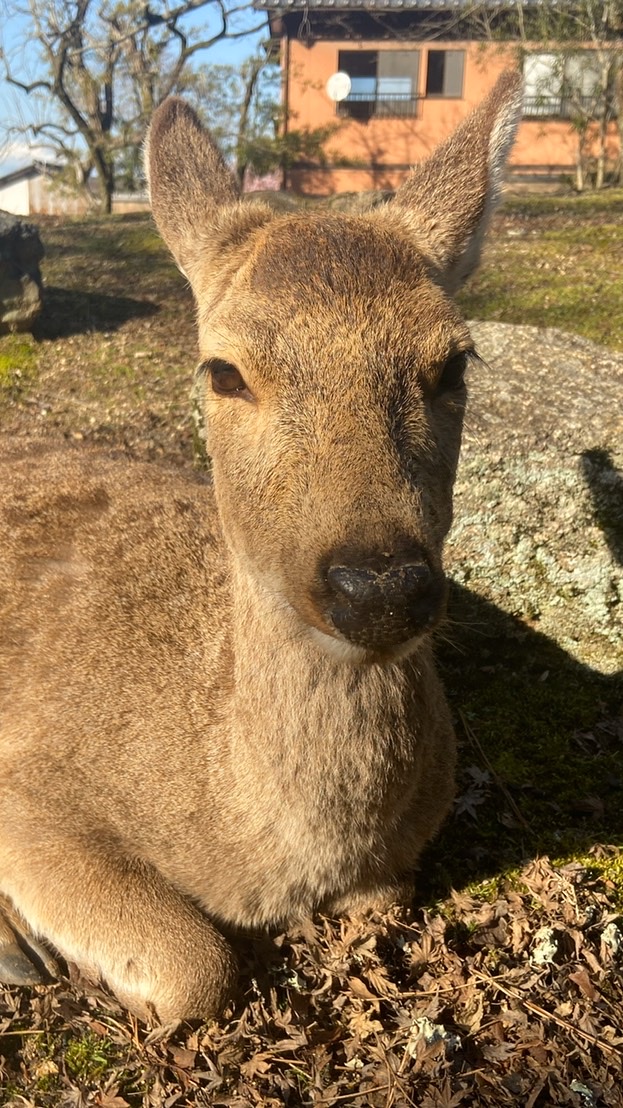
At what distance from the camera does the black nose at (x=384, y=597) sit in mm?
2217

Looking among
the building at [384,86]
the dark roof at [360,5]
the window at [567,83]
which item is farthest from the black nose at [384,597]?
the dark roof at [360,5]

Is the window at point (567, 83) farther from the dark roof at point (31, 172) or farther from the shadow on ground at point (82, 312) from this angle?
the shadow on ground at point (82, 312)

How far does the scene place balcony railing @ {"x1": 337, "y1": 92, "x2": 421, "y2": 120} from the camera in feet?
103

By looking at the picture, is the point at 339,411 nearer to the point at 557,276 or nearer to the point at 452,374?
the point at 452,374

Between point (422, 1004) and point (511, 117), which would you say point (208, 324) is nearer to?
point (511, 117)

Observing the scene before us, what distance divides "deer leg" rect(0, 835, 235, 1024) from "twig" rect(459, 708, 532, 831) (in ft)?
5.27

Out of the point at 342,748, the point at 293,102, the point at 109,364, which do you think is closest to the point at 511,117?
the point at 342,748

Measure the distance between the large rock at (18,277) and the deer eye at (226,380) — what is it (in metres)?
7.43

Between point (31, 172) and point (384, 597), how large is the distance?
128ft

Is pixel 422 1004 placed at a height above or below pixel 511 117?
below

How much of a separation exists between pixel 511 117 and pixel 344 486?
1.93 meters

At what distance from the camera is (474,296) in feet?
33.5

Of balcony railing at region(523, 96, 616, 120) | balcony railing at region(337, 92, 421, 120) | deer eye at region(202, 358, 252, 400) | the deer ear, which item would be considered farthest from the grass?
balcony railing at region(337, 92, 421, 120)

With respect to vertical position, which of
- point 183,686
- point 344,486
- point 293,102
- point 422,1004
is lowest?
point 422,1004
